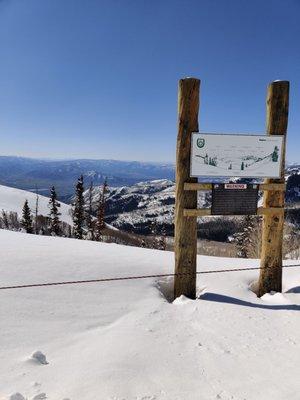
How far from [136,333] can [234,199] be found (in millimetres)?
3332

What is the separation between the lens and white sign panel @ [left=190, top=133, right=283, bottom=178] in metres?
7.39

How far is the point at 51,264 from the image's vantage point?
7.95m

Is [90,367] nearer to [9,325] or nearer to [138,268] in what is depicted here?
[9,325]

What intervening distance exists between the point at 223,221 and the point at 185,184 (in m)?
146

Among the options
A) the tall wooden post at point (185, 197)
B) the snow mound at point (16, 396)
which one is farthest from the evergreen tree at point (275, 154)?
the snow mound at point (16, 396)

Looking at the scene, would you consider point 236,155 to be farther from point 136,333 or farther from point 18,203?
point 18,203

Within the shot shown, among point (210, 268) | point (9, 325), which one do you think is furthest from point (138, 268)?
point (9, 325)

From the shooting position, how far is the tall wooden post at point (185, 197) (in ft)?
23.8

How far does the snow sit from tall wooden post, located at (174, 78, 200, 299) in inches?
16.8

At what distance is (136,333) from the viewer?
583 cm

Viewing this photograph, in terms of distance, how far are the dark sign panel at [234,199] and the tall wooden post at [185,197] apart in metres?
0.45

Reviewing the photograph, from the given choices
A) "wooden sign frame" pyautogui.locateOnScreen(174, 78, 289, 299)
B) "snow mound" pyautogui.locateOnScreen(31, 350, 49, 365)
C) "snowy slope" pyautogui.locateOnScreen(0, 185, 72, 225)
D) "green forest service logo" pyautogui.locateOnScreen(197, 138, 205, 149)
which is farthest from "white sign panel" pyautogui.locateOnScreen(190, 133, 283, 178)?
"snowy slope" pyautogui.locateOnScreen(0, 185, 72, 225)

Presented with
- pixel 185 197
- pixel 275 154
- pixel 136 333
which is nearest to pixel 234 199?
pixel 185 197

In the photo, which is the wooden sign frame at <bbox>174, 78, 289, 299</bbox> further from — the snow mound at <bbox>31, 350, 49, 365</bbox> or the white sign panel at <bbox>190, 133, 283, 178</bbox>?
the snow mound at <bbox>31, 350, 49, 365</bbox>
